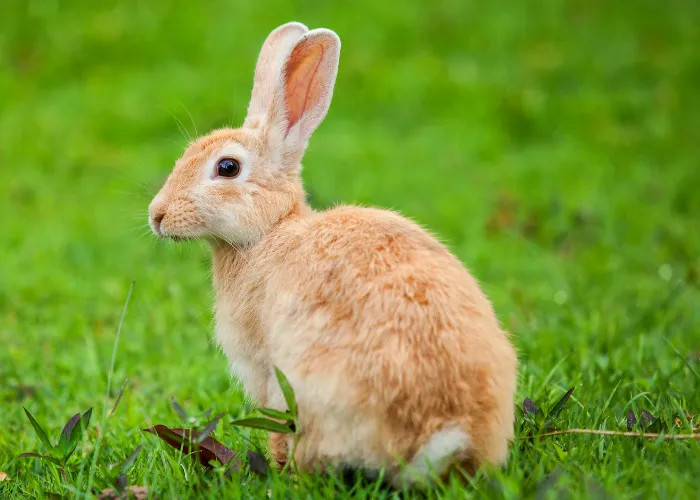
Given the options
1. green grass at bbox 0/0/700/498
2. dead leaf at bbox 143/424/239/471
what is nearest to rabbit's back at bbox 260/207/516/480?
green grass at bbox 0/0/700/498

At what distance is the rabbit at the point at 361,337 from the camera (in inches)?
104

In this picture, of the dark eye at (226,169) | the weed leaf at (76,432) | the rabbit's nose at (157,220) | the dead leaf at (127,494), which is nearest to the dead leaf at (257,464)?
the dead leaf at (127,494)

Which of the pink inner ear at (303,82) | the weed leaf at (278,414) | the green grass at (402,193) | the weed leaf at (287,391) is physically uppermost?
the pink inner ear at (303,82)

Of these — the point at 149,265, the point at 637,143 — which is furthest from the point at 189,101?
the point at 637,143

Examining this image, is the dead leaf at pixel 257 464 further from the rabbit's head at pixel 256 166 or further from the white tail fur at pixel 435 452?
the rabbit's head at pixel 256 166

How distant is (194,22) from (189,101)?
222cm

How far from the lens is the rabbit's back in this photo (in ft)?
8.63

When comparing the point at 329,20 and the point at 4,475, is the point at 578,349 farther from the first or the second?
the point at 329,20

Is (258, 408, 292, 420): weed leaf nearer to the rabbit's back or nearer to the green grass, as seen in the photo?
the rabbit's back

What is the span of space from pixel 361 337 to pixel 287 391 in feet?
0.87

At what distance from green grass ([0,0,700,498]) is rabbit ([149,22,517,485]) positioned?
0.13 m

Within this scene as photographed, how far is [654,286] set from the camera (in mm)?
5809

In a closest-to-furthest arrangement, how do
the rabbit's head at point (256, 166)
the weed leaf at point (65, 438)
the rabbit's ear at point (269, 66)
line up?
the weed leaf at point (65, 438)
the rabbit's head at point (256, 166)
the rabbit's ear at point (269, 66)

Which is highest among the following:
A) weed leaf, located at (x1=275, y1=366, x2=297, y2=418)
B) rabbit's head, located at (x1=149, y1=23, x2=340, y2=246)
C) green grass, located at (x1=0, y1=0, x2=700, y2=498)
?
rabbit's head, located at (x1=149, y1=23, x2=340, y2=246)
